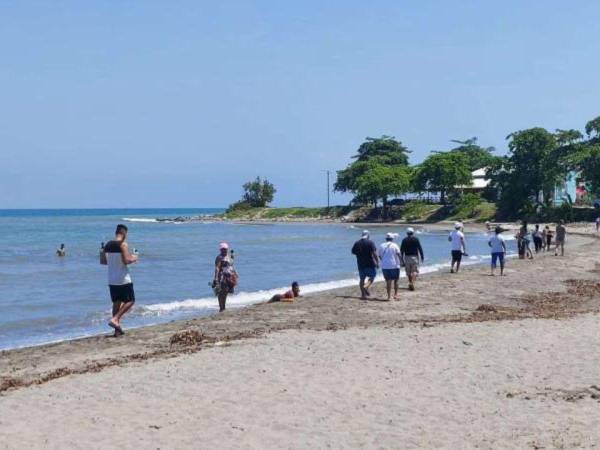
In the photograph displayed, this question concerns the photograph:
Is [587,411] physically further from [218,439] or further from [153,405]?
[153,405]

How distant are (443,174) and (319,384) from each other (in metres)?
88.1

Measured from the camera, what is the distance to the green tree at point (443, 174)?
313ft

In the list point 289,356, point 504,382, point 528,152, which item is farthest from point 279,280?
point 528,152

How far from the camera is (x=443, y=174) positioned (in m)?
95.5

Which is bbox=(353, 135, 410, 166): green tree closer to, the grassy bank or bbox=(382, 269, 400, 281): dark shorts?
the grassy bank

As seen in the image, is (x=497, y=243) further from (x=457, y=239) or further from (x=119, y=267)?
(x=119, y=267)

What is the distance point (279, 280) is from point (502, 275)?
27.1ft

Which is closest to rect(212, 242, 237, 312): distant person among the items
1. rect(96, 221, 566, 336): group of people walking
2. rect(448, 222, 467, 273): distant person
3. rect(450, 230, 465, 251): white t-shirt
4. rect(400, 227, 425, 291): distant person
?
rect(96, 221, 566, 336): group of people walking

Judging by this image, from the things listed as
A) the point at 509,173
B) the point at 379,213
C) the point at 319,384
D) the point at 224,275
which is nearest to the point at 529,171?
the point at 509,173

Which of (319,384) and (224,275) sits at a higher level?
(224,275)

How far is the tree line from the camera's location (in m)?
76.8

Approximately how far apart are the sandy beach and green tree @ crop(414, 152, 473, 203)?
81324 mm

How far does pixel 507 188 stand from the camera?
82.9 metres

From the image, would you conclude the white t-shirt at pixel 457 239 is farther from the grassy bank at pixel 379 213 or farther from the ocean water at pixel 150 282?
the grassy bank at pixel 379 213
